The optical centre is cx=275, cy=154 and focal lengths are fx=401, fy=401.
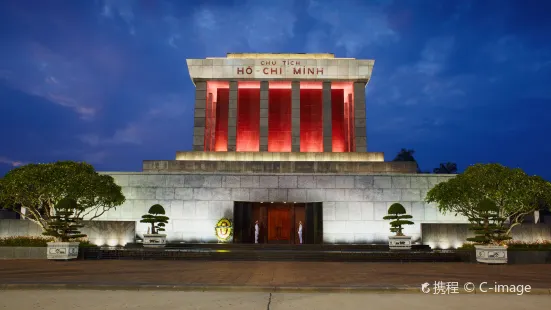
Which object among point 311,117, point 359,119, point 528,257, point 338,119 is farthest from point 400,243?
point 311,117

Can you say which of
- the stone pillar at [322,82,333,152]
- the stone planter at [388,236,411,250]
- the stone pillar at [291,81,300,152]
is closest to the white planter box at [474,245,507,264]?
the stone planter at [388,236,411,250]

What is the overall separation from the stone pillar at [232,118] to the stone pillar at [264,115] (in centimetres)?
284

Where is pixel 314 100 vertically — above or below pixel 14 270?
above

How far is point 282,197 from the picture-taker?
34.6 meters

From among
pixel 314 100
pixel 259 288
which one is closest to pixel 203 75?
pixel 314 100

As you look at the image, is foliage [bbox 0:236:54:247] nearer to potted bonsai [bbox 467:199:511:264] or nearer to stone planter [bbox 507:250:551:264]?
potted bonsai [bbox 467:199:511:264]

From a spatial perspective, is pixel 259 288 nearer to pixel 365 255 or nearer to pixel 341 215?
pixel 365 255

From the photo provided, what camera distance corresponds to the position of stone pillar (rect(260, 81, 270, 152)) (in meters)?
42.7

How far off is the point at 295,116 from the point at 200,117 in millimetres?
10360

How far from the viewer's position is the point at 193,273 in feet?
59.1

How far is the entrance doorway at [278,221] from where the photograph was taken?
3378 cm

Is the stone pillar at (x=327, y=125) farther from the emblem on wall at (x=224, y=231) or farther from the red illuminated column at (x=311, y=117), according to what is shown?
the emblem on wall at (x=224, y=231)

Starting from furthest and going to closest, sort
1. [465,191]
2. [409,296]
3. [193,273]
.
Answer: [465,191]
[193,273]
[409,296]

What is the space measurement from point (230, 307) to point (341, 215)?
2383 cm
